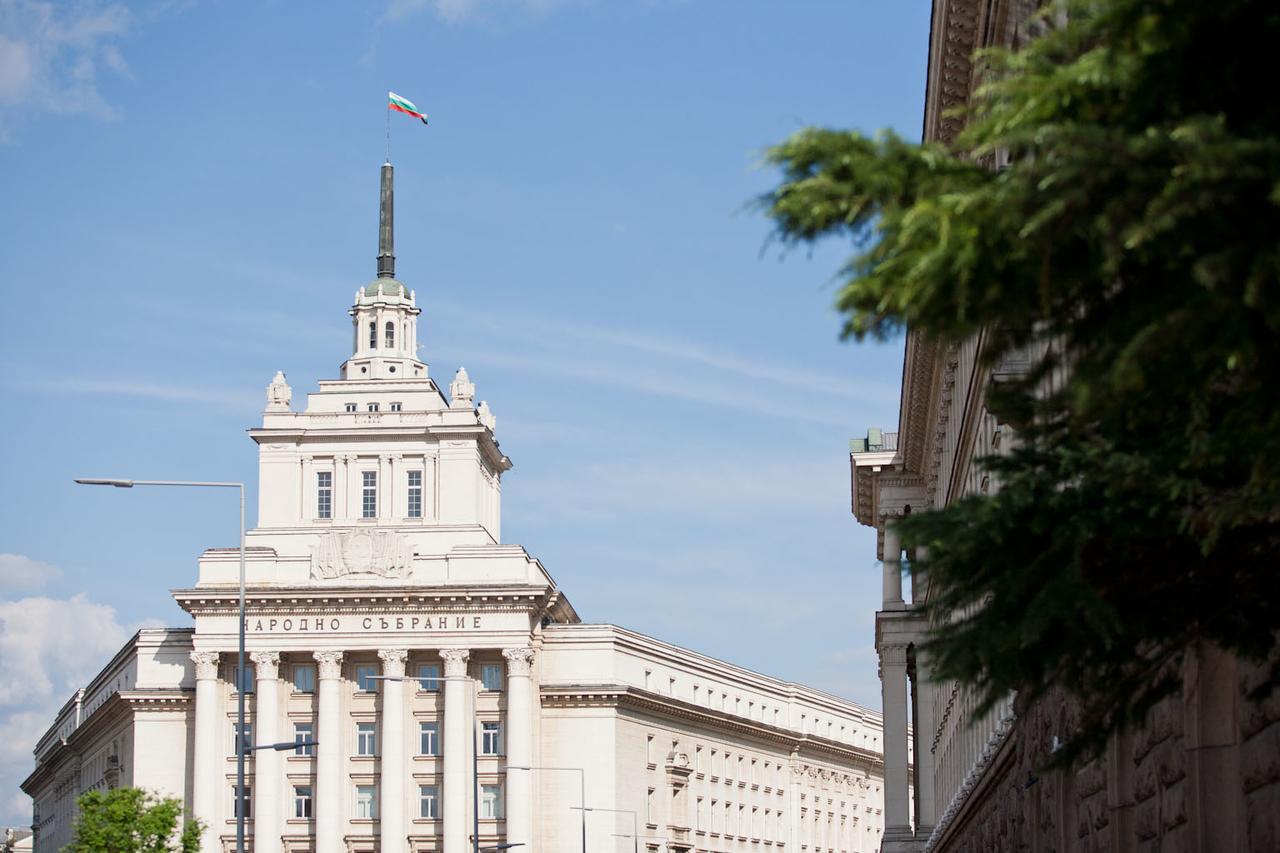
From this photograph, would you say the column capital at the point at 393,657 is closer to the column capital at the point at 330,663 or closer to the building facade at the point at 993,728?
the column capital at the point at 330,663

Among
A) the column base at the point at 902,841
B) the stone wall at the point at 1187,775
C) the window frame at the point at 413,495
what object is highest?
the window frame at the point at 413,495

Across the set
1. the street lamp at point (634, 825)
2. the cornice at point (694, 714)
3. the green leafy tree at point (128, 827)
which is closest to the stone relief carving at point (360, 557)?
the cornice at point (694, 714)

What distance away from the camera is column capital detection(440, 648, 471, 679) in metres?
108

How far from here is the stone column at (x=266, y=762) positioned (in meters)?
106

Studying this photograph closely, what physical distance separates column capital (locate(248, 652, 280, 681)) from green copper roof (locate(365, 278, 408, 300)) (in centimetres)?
2310

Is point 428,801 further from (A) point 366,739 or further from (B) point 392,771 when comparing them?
(A) point 366,739

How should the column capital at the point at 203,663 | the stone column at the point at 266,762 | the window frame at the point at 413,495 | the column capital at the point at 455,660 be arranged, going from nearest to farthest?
the stone column at the point at 266,762, the column capital at the point at 455,660, the column capital at the point at 203,663, the window frame at the point at 413,495

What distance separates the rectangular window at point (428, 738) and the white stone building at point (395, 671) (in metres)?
0.10

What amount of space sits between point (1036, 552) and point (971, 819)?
1377 inches

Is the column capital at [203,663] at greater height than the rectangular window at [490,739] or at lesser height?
greater

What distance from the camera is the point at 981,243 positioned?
31.0 ft

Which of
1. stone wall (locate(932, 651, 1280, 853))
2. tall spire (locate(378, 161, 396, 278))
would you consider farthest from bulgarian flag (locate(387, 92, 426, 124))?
stone wall (locate(932, 651, 1280, 853))

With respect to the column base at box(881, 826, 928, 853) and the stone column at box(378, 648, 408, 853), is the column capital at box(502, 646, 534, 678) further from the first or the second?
the column base at box(881, 826, 928, 853)

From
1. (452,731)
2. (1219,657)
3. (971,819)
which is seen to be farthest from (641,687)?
(1219,657)
